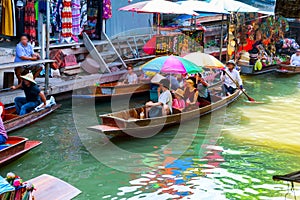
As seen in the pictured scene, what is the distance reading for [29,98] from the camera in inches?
421

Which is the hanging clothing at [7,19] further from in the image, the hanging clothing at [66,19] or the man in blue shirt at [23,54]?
the hanging clothing at [66,19]

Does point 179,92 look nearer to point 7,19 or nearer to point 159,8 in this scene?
point 159,8

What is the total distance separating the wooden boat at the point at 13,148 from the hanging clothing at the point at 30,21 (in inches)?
216

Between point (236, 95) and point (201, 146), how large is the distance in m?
4.33

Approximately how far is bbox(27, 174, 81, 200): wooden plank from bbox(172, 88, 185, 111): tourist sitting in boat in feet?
17.1

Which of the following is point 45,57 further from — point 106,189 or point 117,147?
point 106,189

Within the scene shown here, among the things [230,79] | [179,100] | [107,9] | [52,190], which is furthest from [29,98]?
[230,79]

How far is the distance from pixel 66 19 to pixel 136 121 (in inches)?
215

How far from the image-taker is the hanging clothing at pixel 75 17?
14.3m

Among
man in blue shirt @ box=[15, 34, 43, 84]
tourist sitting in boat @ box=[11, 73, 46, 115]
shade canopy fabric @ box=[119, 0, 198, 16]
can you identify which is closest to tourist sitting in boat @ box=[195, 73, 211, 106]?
shade canopy fabric @ box=[119, 0, 198, 16]

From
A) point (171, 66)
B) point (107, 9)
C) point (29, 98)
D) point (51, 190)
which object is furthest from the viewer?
point (107, 9)

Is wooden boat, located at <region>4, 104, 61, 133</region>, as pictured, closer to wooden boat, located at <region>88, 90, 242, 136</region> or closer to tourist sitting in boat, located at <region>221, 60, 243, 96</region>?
wooden boat, located at <region>88, 90, 242, 136</region>

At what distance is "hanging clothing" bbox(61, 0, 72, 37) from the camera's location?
13778mm

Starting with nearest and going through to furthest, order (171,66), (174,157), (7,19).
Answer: (174,157)
(171,66)
(7,19)
